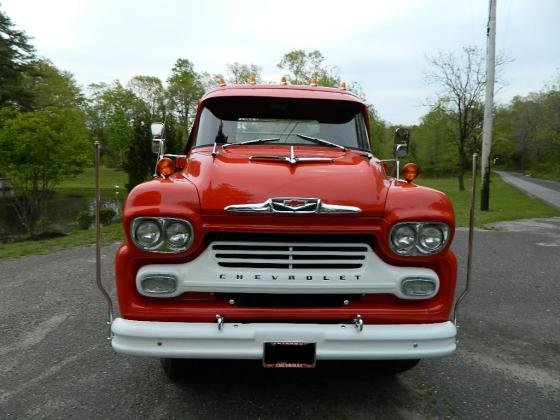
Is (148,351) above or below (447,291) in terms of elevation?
below

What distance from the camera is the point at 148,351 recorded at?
270 cm

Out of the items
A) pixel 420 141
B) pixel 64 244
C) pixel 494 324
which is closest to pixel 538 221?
pixel 494 324

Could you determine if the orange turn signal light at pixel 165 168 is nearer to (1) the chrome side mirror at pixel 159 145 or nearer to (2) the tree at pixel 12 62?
(1) the chrome side mirror at pixel 159 145

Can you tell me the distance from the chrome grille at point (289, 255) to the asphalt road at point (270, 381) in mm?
1034

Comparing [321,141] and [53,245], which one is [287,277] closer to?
[321,141]

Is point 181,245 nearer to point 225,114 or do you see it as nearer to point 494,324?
point 225,114

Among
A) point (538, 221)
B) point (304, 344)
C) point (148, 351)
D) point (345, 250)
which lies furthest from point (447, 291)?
point (538, 221)

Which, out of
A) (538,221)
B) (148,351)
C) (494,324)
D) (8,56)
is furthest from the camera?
(8,56)

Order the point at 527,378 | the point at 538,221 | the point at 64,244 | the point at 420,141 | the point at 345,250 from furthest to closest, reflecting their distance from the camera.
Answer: the point at 420,141, the point at 538,221, the point at 64,244, the point at 527,378, the point at 345,250

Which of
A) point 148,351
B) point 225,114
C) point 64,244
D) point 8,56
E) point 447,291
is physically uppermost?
point 8,56

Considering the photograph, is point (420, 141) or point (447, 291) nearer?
point (447, 291)

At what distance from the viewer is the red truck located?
107 inches

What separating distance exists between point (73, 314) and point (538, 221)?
12664 millimetres

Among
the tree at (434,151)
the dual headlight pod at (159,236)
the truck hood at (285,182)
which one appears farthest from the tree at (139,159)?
the tree at (434,151)
